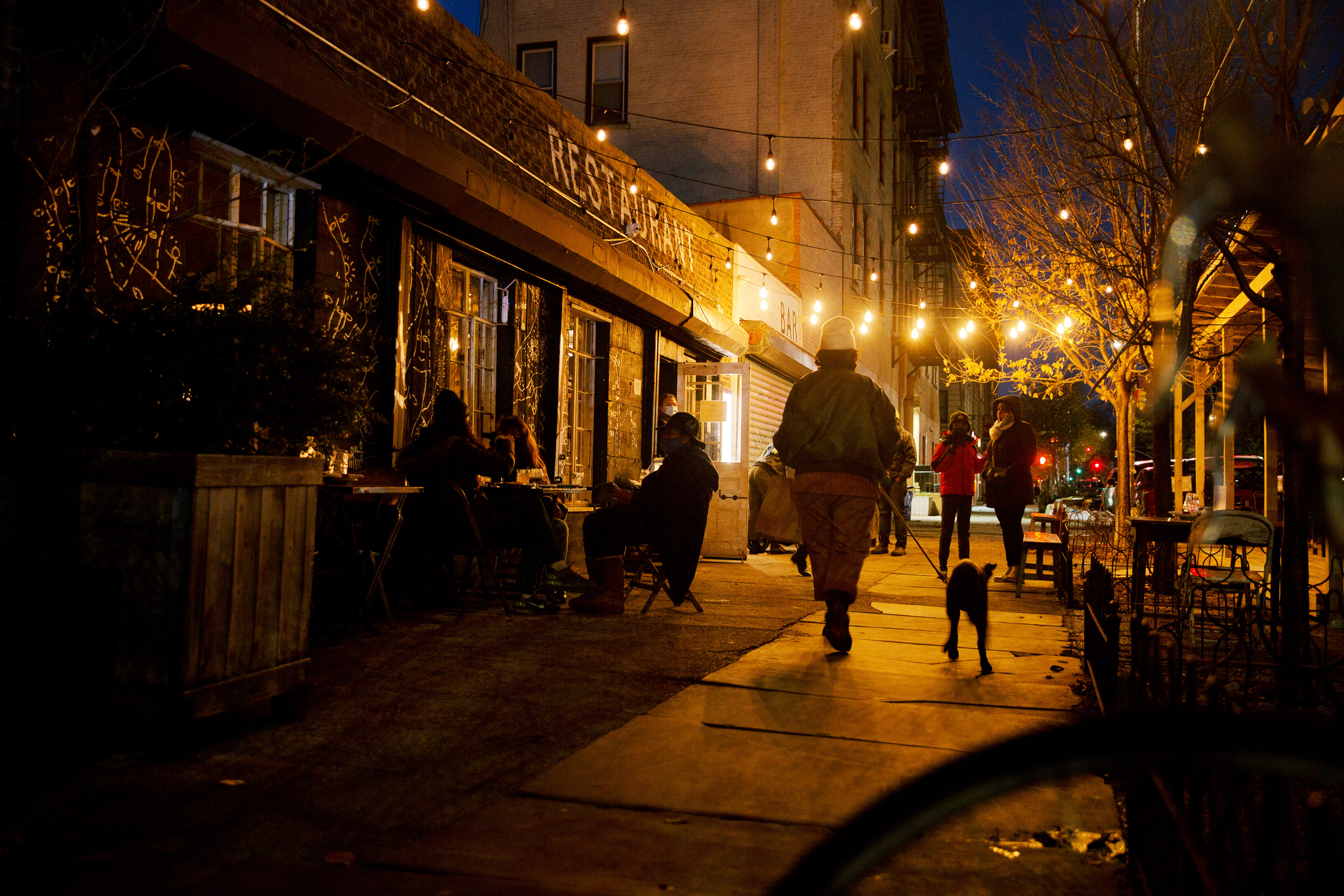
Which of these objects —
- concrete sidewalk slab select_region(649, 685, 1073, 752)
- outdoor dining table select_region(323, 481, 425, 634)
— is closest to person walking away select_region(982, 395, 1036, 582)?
concrete sidewalk slab select_region(649, 685, 1073, 752)

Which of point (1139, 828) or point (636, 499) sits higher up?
point (636, 499)

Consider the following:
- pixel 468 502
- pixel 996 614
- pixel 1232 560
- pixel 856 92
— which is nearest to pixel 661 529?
pixel 468 502

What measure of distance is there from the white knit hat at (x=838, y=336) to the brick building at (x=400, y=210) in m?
2.78

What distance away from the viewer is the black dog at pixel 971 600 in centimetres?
507

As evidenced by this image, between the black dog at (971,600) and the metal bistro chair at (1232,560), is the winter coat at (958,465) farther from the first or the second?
the black dog at (971,600)

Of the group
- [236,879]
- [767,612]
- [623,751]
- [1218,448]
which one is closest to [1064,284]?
[1218,448]

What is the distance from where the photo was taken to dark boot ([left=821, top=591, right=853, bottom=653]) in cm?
552

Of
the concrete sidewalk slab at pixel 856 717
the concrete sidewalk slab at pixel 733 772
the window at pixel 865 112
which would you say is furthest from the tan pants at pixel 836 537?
the window at pixel 865 112

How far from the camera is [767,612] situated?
7.27m

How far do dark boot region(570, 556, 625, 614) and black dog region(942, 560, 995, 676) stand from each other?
2.54 meters

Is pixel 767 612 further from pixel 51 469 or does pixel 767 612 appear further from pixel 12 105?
pixel 12 105

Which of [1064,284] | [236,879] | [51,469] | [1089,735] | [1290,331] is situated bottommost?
[236,879]

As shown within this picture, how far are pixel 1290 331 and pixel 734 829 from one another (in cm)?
390

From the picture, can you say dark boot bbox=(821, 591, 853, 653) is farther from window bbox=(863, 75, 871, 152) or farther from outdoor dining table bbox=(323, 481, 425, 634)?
window bbox=(863, 75, 871, 152)
